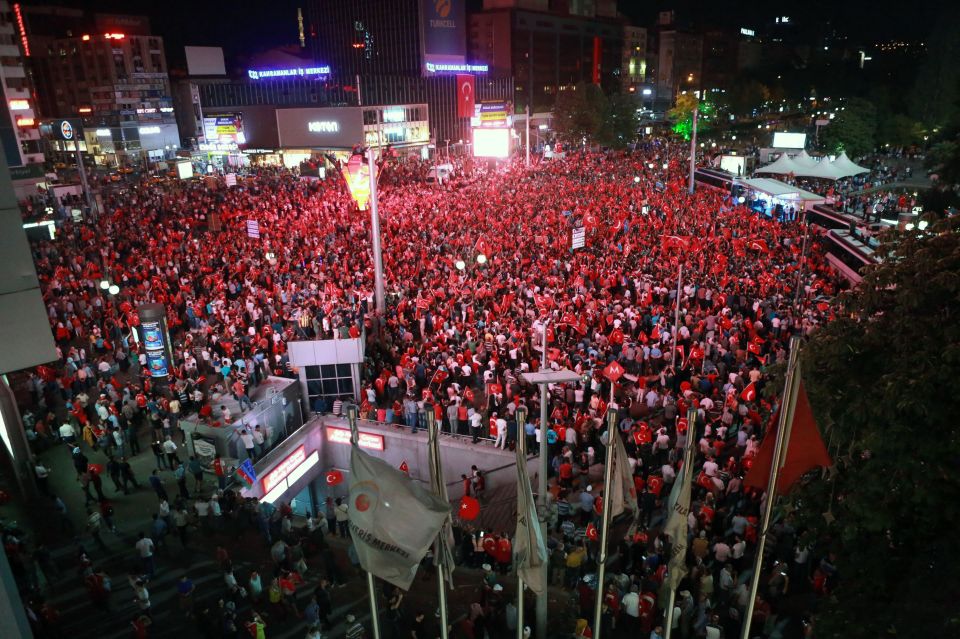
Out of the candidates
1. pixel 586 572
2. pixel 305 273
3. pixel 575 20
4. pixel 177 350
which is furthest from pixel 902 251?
pixel 575 20

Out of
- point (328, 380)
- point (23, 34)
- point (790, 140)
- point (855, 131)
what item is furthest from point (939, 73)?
point (23, 34)

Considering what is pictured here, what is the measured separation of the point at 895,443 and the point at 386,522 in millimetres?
4934

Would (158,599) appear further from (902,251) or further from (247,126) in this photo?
(247,126)

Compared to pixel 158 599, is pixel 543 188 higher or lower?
higher

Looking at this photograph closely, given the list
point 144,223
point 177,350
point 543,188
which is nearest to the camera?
point 177,350

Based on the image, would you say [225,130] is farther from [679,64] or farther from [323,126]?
[679,64]

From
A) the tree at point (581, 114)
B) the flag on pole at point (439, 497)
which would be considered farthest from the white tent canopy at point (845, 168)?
the flag on pole at point (439, 497)

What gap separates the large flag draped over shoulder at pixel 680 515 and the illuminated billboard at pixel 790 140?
5196cm

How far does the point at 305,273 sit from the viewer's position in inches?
995

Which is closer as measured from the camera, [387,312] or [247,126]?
[387,312]

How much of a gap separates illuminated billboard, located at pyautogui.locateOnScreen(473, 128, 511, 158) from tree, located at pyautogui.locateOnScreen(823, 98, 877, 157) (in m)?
27.6

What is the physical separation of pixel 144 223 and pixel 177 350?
49.1 feet

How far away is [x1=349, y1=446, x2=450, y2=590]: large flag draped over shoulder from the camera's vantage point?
6.68 meters

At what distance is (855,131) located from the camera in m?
53.4
